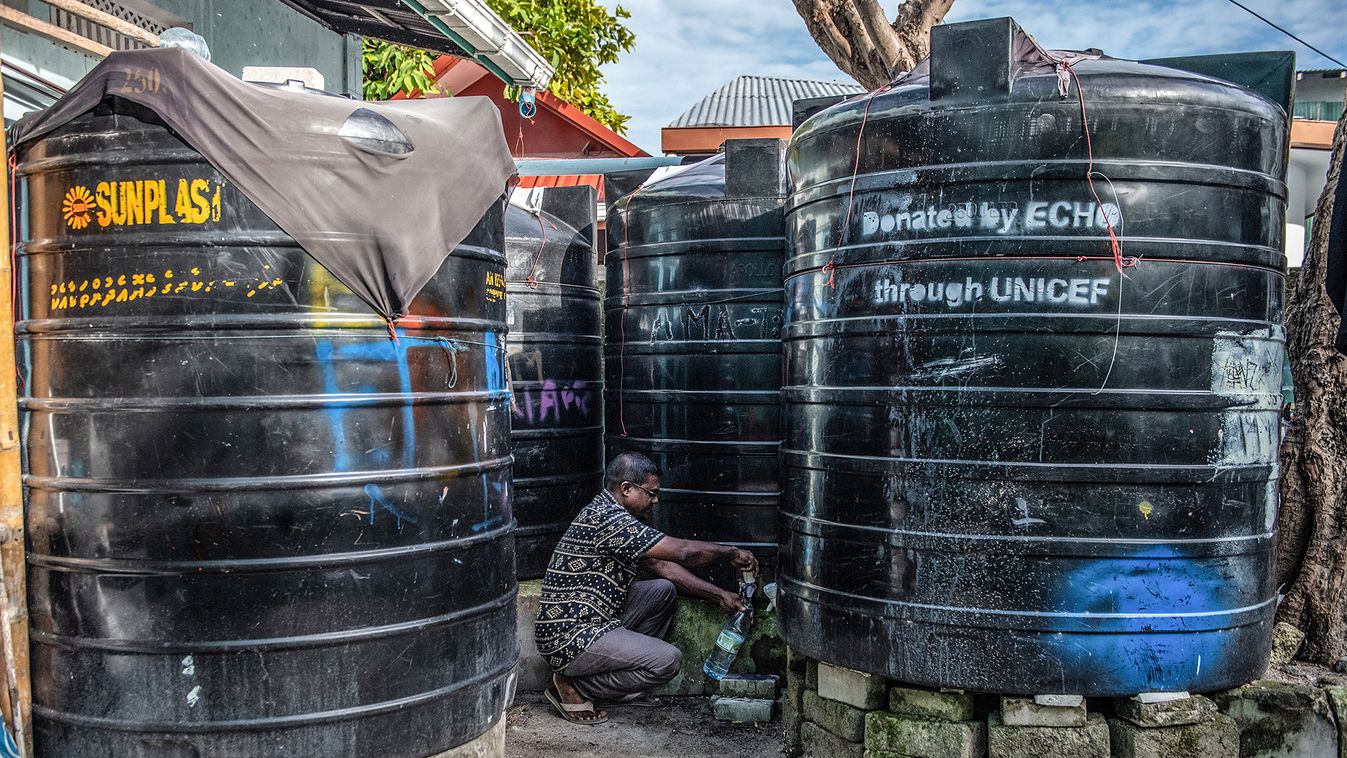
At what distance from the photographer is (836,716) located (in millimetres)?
4551

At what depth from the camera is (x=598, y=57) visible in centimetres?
1989

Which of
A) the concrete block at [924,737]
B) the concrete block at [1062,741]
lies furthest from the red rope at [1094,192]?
the concrete block at [924,737]

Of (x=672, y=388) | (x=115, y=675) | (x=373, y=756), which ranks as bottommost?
(x=373, y=756)

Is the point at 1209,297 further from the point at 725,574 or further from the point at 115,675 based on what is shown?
the point at 115,675

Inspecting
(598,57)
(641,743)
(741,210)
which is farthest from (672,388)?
(598,57)

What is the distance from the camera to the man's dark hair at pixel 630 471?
6.02 m

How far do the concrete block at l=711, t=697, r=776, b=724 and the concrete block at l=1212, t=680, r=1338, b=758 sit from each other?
238 centimetres

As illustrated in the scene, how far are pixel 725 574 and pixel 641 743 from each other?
3.77ft

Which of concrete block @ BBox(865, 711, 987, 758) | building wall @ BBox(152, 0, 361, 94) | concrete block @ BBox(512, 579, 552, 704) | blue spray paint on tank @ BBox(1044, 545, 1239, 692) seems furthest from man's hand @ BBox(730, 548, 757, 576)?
building wall @ BBox(152, 0, 361, 94)

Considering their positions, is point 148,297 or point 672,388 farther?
point 672,388

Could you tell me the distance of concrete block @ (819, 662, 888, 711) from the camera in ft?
14.3

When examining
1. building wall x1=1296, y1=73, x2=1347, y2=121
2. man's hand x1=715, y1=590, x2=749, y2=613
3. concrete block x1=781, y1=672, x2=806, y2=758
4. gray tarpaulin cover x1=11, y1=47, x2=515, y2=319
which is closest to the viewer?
gray tarpaulin cover x1=11, y1=47, x2=515, y2=319

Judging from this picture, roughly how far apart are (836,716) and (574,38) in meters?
16.4

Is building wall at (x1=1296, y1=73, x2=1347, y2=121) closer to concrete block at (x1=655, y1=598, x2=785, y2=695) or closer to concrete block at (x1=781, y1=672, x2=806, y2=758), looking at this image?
concrete block at (x1=655, y1=598, x2=785, y2=695)
